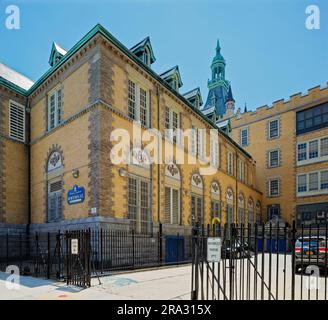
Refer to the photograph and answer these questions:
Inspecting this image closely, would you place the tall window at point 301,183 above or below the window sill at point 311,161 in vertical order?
Answer: below

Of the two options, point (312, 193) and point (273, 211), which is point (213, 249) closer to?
point (312, 193)

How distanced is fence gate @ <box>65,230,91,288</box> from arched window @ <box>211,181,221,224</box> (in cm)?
1706

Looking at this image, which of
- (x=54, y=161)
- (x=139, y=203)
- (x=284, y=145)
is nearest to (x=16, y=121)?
(x=54, y=161)

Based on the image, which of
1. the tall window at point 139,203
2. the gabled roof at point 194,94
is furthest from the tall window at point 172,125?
the gabled roof at point 194,94

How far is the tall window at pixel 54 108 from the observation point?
1752cm

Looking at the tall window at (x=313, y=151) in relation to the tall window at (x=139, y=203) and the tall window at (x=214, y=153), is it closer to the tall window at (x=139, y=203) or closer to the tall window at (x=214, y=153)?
the tall window at (x=214, y=153)

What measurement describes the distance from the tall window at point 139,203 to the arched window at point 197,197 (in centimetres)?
607

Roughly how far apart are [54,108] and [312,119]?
29249 mm

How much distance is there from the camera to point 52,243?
15984 millimetres

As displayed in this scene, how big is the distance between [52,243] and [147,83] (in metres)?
11.1

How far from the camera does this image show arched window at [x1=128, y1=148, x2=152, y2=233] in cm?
1579

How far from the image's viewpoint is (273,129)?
122 feet
